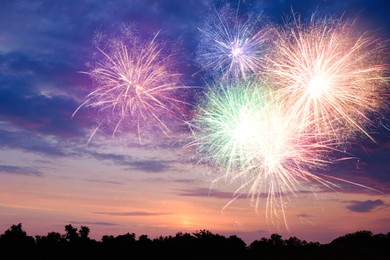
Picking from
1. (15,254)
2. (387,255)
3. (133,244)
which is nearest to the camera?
(387,255)

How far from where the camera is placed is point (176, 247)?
87000 millimetres

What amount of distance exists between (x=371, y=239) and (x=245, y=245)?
69.3ft

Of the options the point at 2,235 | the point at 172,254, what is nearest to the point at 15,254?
the point at 2,235

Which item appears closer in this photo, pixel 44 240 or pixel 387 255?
pixel 387 255

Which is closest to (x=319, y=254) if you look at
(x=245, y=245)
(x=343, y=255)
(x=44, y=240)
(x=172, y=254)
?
(x=343, y=255)

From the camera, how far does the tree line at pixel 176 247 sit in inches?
3132

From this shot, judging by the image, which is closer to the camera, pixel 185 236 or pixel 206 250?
pixel 206 250

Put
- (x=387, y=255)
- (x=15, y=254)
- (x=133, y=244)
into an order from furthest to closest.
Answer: (x=133, y=244) → (x=15, y=254) → (x=387, y=255)

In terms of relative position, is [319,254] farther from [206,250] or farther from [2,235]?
[2,235]

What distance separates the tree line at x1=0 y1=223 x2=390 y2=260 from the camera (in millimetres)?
79562

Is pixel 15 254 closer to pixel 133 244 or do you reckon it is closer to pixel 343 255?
pixel 133 244

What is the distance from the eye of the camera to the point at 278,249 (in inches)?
3423

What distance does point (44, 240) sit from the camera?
3625 inches

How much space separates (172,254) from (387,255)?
32.6 meters
